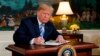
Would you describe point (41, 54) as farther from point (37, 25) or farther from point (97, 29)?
point (97, 29)

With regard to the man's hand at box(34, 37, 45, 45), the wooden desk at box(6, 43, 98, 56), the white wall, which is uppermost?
the man's hand at box(34, 37, 45, 45)

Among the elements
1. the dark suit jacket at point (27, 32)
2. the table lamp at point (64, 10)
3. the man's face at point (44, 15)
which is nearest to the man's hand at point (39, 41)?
the dark suit jacket at point (27, 32)

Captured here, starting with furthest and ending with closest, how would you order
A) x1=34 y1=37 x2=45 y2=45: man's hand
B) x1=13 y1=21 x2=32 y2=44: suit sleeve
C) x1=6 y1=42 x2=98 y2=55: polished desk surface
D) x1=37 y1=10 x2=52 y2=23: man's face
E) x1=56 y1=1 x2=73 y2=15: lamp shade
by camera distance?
x1=56 y1=1 x2=73 y2=15: lamp shade < x1=37 y1=10 x2=52 y2=23: man's face < x1=13 y1=21 x2=32 y2=44: suit sleeve < x1=34 y1=37 x2=45 y2=45: man's hand < x1=6 y1=42 x2=98 y2=55: polished desk surface

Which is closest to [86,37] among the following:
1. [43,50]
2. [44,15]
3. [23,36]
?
[44,15]

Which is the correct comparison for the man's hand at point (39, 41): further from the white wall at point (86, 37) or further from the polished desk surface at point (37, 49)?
the white wall at point (86, 37)

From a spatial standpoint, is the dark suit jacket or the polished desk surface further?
the dark suit jacket

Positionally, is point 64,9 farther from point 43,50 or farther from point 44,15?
point 43,50

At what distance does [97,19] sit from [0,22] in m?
2.47

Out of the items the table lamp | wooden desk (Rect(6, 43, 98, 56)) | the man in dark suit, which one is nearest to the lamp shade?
the table lamp

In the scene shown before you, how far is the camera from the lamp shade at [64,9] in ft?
17.9

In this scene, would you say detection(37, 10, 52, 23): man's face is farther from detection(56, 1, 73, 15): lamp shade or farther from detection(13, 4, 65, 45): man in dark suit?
detection(56, 1, 73, 15): lamp shade

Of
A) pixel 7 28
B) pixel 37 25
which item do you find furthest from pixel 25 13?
pixel 37 25

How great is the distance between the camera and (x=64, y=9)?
5441 millimetres

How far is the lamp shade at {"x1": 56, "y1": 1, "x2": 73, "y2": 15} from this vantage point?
545cm
